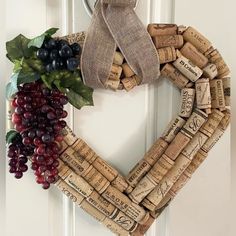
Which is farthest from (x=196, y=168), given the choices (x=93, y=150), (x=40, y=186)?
(x=40, y=186)

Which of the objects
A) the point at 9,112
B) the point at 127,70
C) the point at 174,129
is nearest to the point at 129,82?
the point at 127,70

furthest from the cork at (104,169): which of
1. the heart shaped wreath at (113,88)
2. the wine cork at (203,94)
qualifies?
the wine cork at (203,94)

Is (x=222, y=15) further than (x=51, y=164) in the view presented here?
Yes

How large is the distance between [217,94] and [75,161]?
303 millimetres

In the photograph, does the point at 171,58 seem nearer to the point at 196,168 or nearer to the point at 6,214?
the point at 196,168

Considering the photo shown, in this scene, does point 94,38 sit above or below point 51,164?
above

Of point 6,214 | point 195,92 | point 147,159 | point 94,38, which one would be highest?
point 94,38

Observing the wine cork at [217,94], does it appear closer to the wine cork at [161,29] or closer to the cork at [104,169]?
the wine cork at [161,29]

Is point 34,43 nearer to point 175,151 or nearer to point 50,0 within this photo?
point 50,0

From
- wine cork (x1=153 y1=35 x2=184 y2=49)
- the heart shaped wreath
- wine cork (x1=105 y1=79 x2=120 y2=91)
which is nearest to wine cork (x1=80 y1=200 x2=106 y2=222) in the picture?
the heart shaped wreath

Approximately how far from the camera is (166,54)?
78 cm

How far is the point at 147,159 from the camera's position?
0.80 metres

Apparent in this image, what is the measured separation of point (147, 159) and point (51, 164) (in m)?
0.19

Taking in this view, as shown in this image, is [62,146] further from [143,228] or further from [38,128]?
[143,228]
